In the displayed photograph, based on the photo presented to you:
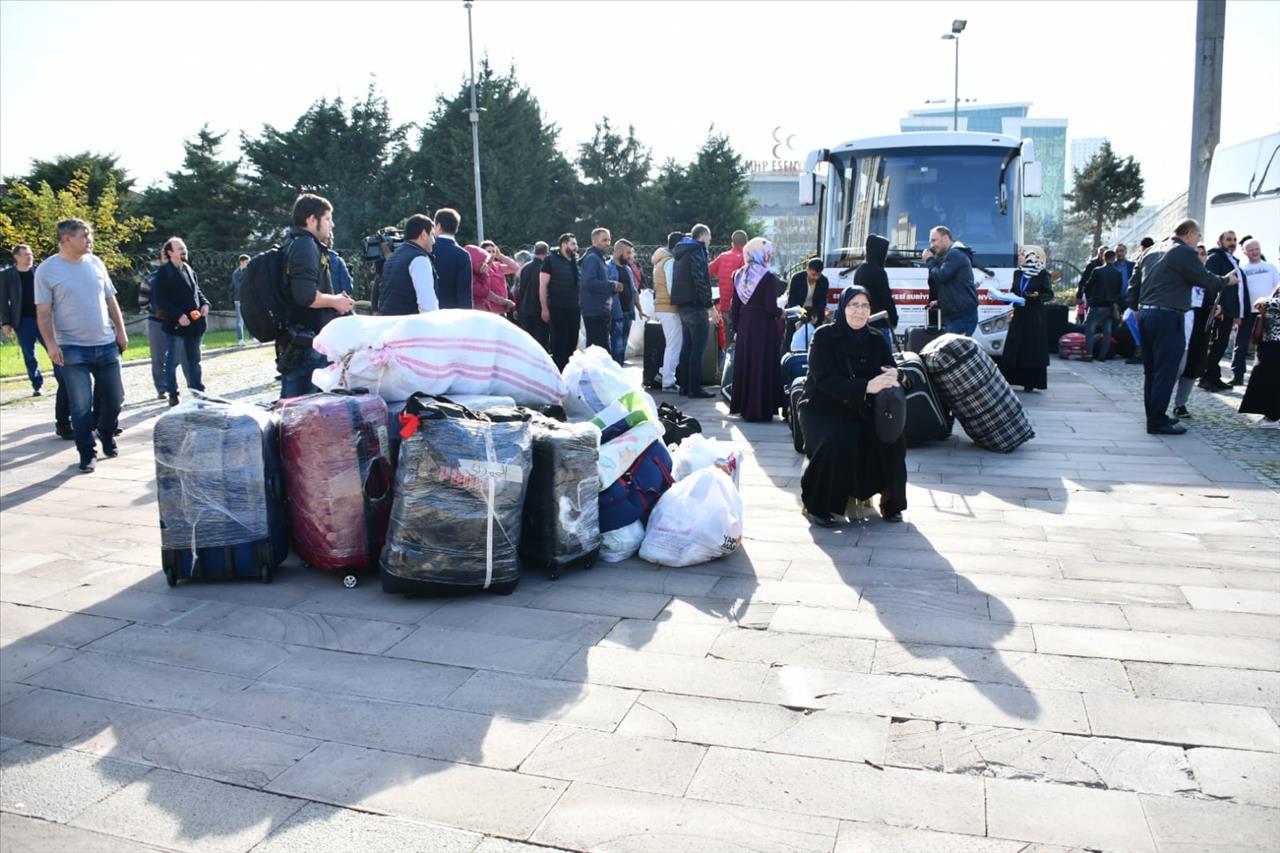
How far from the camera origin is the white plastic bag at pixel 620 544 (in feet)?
17.7

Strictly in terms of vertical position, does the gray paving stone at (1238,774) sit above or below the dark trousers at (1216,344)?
below

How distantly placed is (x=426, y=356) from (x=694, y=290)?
5.94 metres

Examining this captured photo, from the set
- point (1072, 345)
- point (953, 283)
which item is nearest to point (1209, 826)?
point (953, 283)

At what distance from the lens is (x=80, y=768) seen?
329 centimetres

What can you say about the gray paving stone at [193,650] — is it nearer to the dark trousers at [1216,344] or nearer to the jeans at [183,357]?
the jeans at [183,357]

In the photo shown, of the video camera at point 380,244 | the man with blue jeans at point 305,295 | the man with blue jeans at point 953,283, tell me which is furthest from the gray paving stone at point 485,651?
the man with blue jeans at point 953,283

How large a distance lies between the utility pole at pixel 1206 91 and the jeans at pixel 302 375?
13.8 metres

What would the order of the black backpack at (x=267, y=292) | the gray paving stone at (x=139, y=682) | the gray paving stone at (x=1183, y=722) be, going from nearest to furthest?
the gray paving stone at (x=1183, y=722), the gray paving stone at (x=139, y=682), the black backpack at (x=267, y=292)

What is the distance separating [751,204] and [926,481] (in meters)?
38.8

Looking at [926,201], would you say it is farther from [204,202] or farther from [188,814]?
[204,202]

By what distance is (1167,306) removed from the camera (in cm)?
863

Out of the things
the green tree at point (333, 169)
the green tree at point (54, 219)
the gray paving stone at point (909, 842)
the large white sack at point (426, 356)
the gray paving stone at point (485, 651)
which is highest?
the green tree at point (333, 169)

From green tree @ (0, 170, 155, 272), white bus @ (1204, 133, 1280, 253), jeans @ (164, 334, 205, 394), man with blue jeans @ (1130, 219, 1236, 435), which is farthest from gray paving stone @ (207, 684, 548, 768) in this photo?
green tree @ (0, 170, 155, 272)

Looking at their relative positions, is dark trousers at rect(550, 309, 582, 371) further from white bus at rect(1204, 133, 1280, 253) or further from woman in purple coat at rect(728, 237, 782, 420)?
white bus at rect(1204, 133, 1280, 253)
